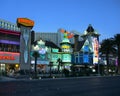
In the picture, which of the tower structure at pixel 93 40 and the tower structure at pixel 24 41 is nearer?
the tower structure at pixel 24 41

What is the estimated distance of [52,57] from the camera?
109 metres

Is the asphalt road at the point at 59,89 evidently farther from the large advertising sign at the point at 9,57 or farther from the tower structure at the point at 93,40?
the tower structure at the point at 93,40

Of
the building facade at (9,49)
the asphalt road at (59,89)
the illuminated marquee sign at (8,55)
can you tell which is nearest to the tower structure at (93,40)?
the building facade at (9,49)

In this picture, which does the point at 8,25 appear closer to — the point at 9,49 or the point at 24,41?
the point at 24,41

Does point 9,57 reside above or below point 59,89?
above

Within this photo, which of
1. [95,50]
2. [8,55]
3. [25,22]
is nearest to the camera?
[8,55]

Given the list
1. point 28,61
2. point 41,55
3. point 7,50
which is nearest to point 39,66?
point 41,55

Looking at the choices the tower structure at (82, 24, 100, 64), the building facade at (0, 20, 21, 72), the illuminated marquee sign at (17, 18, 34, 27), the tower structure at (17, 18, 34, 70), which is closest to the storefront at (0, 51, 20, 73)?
the building facade at (0, 20, 21, 72)

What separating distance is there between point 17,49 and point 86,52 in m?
42.3

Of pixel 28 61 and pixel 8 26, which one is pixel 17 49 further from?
pixel 8 26

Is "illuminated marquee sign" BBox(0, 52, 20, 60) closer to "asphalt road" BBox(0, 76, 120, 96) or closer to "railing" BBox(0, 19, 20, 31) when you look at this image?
"railing" BBox(0, 19, 20, 31)

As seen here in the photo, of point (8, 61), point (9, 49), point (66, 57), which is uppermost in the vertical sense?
point (9, 49)

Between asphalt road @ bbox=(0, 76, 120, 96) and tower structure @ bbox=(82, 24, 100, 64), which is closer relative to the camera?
asphalt road @ bbox=(0, 76, 120, 96)

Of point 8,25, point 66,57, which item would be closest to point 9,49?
point 66,57
